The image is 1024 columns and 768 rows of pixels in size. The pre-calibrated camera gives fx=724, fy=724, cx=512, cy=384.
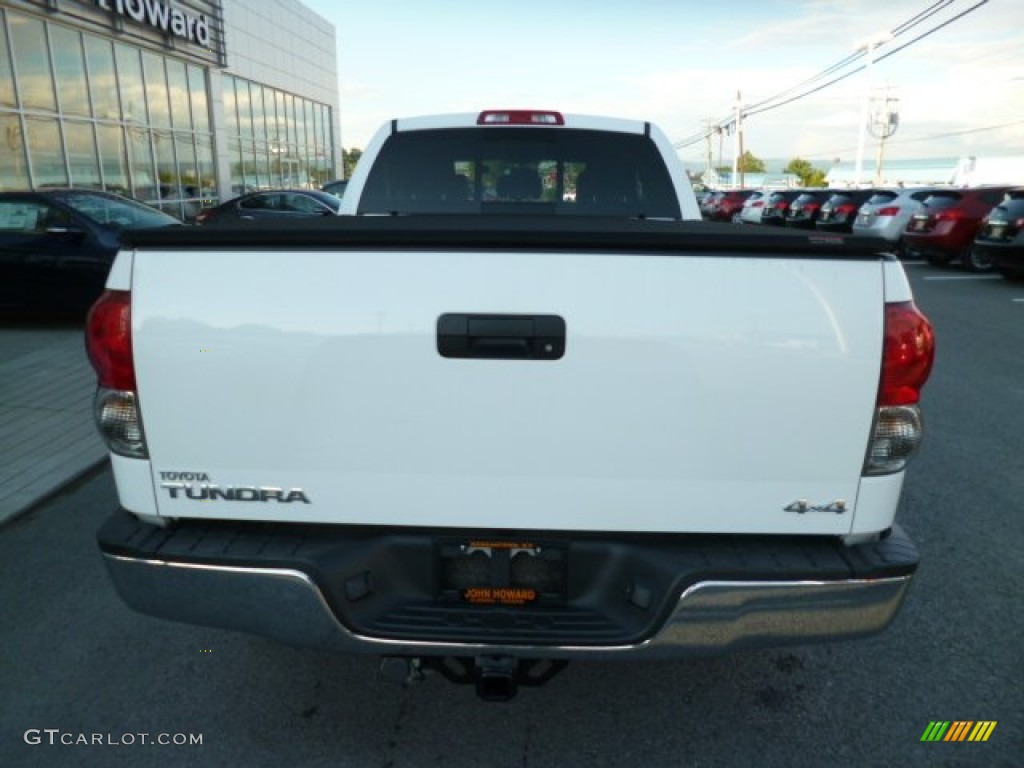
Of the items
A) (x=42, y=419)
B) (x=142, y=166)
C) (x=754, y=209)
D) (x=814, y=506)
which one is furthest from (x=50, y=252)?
(x=754, y=209)

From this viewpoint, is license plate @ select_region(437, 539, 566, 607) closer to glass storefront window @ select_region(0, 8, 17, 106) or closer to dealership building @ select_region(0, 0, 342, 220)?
dealership building @ select_region(0, 0, 342, 220)

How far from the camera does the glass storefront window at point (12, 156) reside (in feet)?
47.6

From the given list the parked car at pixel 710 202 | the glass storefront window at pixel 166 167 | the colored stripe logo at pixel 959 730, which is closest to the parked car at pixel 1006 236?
the colored stripe logo at pixel 959 730

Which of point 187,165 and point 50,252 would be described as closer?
point 50,252

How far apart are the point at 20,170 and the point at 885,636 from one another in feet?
58.1

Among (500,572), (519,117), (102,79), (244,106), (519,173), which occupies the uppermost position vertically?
(244,106)

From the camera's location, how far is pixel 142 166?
19.7m

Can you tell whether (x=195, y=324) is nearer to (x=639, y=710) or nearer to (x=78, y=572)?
(x=639, y=710)

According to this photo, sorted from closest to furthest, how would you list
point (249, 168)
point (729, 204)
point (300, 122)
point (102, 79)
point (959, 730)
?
1. point (959, 730)
2. point (102, 79)
3. point (249, 168)
4. point (729, 204)
5. point (300, 122)

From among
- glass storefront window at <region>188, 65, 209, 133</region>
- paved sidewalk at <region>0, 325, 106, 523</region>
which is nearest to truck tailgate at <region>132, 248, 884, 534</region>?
paved sidewalk at <region>0, 325, 106, 523</region>

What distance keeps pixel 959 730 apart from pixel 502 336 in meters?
2.15

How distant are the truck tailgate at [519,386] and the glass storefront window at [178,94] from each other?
23.1 m

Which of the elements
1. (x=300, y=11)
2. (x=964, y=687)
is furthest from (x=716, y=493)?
(x=300, y=11)

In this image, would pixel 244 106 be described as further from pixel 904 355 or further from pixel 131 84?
pixel 904 355
